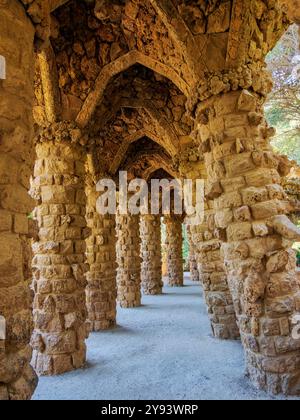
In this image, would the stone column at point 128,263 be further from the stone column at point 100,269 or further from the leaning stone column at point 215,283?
the leaning stone column at point 215,283

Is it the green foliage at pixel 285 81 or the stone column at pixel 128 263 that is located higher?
the green foliage at pixel 285 81

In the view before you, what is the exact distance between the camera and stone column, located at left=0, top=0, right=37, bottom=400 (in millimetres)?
2385

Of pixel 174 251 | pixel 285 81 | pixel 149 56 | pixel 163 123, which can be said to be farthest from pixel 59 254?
pixel 174 251

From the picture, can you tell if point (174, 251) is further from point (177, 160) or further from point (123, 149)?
point (177, 160)

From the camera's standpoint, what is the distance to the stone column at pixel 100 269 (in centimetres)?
836

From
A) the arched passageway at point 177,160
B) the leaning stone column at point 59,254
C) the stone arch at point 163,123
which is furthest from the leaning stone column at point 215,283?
the leaning stone column at point 59,254

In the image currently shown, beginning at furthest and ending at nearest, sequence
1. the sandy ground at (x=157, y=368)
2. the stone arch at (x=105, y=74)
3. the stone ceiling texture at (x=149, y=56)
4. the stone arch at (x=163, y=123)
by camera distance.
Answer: the stone arch at (x=163, y=123) < the stone arch at (x=105, y=74) < the stone ceiling texture at (x=149, y=56) < the sandy ground at (x=157, y=368)

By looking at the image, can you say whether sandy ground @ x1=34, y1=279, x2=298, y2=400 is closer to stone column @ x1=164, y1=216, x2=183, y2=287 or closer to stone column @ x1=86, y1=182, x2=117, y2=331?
stone column @ x1=86, y1=182, x2=117, y2=331

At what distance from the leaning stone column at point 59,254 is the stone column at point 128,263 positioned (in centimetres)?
575

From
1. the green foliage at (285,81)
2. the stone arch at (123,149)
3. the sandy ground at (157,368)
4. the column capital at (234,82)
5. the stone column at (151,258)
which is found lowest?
the sandy ground at (157,368)

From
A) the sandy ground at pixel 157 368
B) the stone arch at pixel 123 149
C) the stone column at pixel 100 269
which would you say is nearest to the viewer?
the sandy ground at pixel 157 368

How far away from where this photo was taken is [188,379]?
4.61 m

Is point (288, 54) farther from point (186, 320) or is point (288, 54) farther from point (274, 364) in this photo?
point (274, 364)
